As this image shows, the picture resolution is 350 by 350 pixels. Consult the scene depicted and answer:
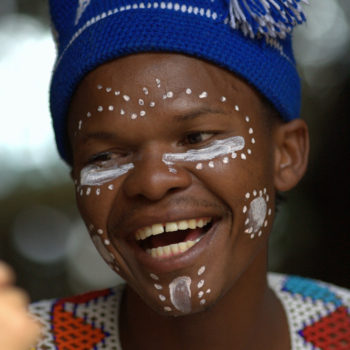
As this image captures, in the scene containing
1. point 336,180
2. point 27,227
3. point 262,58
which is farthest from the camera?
point 27,227

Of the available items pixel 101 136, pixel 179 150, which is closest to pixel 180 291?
pixel 179 150

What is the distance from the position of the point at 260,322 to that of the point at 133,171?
758mm

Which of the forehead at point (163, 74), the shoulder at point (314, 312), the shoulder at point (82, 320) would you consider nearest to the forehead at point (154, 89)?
the forehead at point (163, 74)

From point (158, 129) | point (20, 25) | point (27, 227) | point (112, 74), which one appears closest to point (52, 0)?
point (112, 74)

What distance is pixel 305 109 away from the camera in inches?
172

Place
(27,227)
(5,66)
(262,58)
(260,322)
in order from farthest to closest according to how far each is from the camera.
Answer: (27,227), (5,66), (260,322), (262,58)

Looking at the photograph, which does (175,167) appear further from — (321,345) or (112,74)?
(321,345)

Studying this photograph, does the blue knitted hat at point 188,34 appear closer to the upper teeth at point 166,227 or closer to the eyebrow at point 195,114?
the eyebrow at point 195,114

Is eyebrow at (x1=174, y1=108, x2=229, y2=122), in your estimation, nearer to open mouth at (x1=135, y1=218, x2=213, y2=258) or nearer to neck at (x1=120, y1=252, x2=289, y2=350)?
open mouth at (x1=135, y1=218, x2=213, y2=258)

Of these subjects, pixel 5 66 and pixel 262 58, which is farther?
pixel 5 66

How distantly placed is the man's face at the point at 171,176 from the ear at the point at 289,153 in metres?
0.21

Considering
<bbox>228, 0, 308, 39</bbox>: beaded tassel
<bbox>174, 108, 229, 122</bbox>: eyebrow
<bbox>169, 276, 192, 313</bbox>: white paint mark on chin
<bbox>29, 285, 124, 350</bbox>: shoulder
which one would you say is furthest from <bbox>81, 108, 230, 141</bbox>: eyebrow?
<bbox>29, 285, 124, 350</bbox>: shoulder

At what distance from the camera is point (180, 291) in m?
1.76

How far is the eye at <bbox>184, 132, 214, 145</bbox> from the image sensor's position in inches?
71.3
